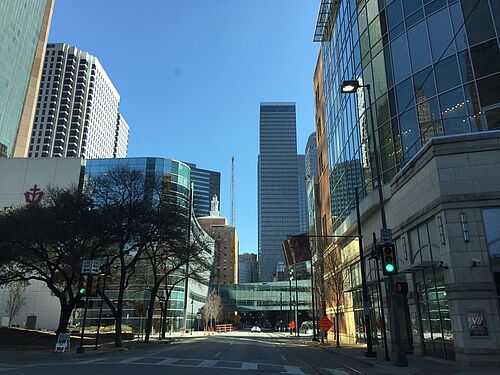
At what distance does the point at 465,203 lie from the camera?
785 inches

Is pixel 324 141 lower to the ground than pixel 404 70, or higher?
higher

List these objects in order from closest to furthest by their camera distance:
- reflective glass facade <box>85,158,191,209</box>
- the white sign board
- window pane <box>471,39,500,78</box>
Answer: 1. window pane <box>471,39,500,78</box>
2. the white sign board
3. reflective glass facade <box>85,158,191,209</box>

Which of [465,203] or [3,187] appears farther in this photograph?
[3,187]

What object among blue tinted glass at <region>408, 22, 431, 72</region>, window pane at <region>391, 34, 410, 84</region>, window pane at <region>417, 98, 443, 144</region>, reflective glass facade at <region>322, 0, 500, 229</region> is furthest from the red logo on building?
window pane at <region>417, 98, 443, 144</region>

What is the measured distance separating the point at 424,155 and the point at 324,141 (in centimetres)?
3558

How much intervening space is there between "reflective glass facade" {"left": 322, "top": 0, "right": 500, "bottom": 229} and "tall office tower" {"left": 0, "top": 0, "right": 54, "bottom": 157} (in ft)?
324

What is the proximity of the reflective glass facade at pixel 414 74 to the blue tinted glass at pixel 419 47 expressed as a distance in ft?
0.20

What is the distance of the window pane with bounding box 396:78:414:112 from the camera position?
1091 inches

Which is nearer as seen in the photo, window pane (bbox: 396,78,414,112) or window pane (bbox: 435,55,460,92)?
window pane (bbox: 435,55,460,92)

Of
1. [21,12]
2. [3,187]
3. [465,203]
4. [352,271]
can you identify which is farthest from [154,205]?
[21,12]

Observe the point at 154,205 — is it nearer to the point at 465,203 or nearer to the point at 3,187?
the point at 465,203

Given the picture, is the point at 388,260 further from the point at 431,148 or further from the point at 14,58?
the point at 14,58

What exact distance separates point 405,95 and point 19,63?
119233 millimetres

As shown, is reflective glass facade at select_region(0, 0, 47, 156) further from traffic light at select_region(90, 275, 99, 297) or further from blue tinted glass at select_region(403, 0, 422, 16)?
blue tinted glass at select_region(403, 0, 422, 16)
